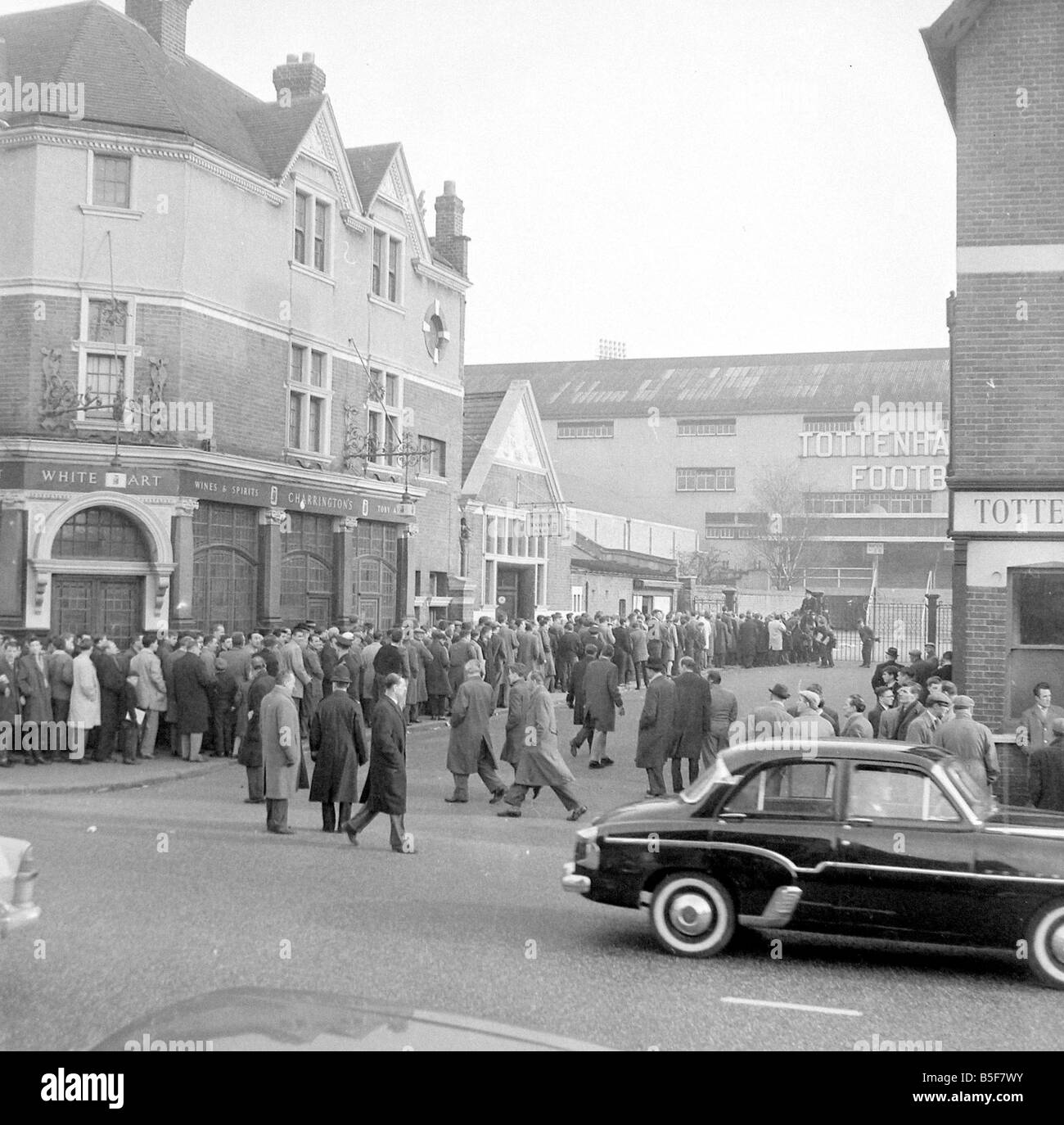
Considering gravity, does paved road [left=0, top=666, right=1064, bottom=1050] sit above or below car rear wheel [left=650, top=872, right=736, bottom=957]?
below

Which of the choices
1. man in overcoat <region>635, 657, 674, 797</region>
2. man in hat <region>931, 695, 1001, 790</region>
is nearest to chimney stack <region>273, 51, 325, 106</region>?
man in overcoat <region>635, 657, 674, 797</region>

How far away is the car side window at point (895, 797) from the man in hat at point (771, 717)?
4.45 meters

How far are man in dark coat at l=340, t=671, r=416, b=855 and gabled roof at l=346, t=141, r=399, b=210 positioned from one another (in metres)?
20.6

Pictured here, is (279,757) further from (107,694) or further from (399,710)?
(107,694)

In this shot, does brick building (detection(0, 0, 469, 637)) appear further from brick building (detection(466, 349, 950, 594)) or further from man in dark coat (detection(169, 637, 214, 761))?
brick building (detection(466, 349, 950, 594))

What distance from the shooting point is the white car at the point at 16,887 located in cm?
750

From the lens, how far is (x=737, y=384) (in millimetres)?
75562

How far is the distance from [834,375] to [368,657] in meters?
58.1

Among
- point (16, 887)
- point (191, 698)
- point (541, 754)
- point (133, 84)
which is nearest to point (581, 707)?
point (541, 754)

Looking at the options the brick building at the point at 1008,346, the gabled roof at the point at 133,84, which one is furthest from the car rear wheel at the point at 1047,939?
the gabled roof at the point at 133,84

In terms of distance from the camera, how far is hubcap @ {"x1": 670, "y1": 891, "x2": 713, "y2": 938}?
883 centimetres

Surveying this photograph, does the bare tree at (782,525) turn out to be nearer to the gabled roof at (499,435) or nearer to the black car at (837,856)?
the gabled roof at (499,435)

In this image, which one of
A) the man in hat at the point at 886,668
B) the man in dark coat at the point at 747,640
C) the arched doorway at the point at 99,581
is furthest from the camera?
the man in dark coat at the point at 747,640

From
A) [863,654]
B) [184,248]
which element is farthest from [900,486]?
[184,248]
